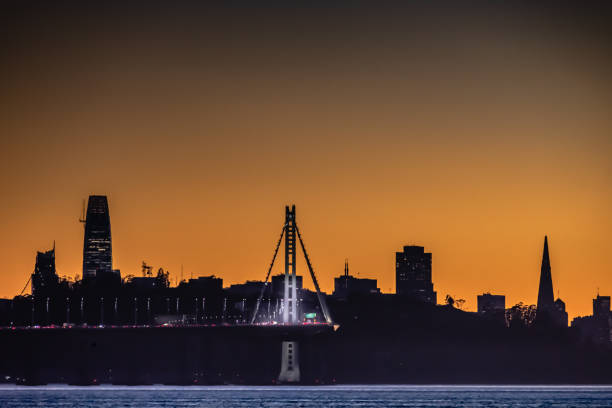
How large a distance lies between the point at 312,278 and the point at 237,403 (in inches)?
734

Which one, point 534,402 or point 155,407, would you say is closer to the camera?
point 155,407

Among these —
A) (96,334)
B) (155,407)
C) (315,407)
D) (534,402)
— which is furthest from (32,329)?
(534,402)

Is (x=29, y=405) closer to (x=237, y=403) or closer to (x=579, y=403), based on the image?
(x=237, y=403)

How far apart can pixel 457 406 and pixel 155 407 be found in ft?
101

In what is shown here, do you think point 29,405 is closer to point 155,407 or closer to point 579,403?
point 155,407

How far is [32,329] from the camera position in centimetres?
19050

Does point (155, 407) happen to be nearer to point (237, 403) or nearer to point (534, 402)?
point (237, 403)

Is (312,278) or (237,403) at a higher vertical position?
(312,278)

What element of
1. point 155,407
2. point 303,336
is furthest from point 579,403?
point 155,407

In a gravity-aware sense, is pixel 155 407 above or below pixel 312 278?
below

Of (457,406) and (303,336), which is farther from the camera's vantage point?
(303,336)

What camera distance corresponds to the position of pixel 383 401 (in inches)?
7677

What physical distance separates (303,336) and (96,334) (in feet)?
74.6

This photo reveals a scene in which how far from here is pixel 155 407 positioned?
175 meters
